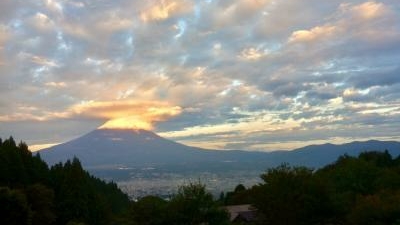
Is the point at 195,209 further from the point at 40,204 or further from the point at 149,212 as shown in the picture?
the point at 40,204

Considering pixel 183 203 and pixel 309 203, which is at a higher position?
pixel 183 203

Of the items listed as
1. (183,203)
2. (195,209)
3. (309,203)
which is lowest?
(309,203)

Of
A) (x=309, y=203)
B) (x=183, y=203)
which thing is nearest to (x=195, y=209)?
(x=183, y=203)

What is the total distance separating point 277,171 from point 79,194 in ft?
49.6

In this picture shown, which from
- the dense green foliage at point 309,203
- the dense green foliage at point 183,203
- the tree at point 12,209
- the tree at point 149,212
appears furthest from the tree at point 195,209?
the tree at point 12,209

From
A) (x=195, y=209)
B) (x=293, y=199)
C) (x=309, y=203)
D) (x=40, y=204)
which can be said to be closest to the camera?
(x=195, y=209)

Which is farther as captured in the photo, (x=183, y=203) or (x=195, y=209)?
(x=183, y=203)

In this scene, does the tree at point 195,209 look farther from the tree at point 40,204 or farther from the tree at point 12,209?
the tree at point 12,209

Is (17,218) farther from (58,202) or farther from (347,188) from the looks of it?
(347,188)

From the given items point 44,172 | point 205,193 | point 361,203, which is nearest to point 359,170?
point 361,203

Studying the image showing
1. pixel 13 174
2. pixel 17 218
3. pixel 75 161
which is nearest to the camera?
pixel 17 218

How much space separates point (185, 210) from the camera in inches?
1291

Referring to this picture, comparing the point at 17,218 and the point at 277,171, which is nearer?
the point at 17,218

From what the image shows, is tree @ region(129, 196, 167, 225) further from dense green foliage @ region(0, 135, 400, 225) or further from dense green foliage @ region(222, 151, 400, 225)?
dense green foliage @ region(222, 151, 400, 225)
